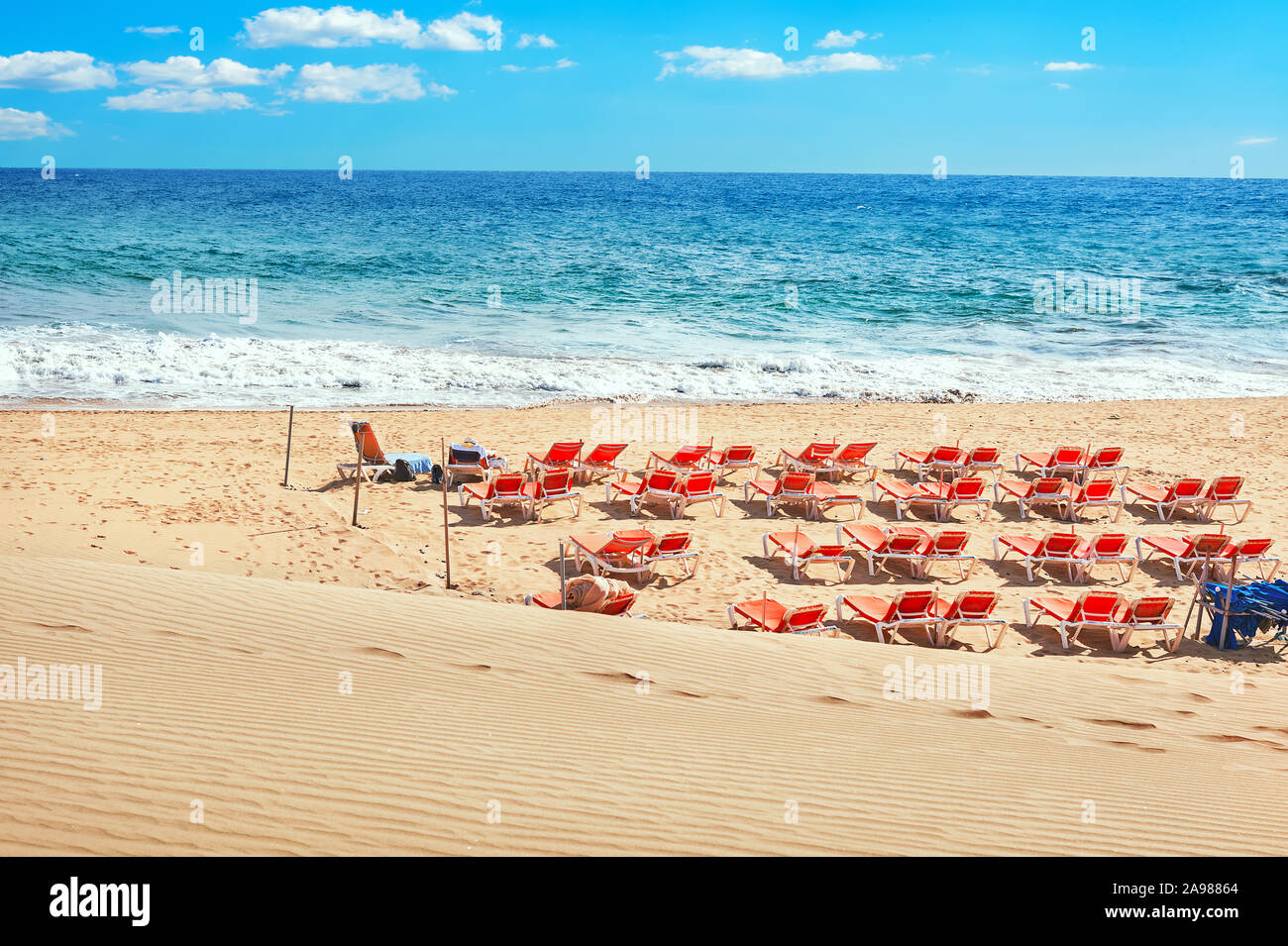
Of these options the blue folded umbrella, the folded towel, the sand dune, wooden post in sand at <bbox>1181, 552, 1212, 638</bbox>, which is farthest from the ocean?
the sand dune

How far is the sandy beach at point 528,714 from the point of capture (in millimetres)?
4465

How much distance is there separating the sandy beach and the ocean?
1070 centimetres

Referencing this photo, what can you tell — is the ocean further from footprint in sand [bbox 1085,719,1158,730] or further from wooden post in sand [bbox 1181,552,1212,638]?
footprint in sand [bbox 1085,719,1158,730]

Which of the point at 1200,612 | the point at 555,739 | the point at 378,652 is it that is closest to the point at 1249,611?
the point at 1200,612

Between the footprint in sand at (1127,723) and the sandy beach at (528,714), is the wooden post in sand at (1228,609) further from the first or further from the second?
the footprint in sand at (1127,723)

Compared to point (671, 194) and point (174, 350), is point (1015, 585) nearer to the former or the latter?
point (174, 350)

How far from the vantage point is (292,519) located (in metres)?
10.2

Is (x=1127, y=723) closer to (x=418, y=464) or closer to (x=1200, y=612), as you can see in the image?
(x=1200, y=612)

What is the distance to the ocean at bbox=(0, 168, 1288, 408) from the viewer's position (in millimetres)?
21062

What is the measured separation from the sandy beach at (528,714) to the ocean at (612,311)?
1070cm

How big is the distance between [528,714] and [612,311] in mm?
25309

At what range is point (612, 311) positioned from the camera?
98.7 ft

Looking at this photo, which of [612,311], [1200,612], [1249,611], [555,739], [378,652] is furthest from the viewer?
[612,311]

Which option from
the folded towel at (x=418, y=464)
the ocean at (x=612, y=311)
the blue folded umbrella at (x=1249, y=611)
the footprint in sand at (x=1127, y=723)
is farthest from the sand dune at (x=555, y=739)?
the ocean at (x=612, y=311)
